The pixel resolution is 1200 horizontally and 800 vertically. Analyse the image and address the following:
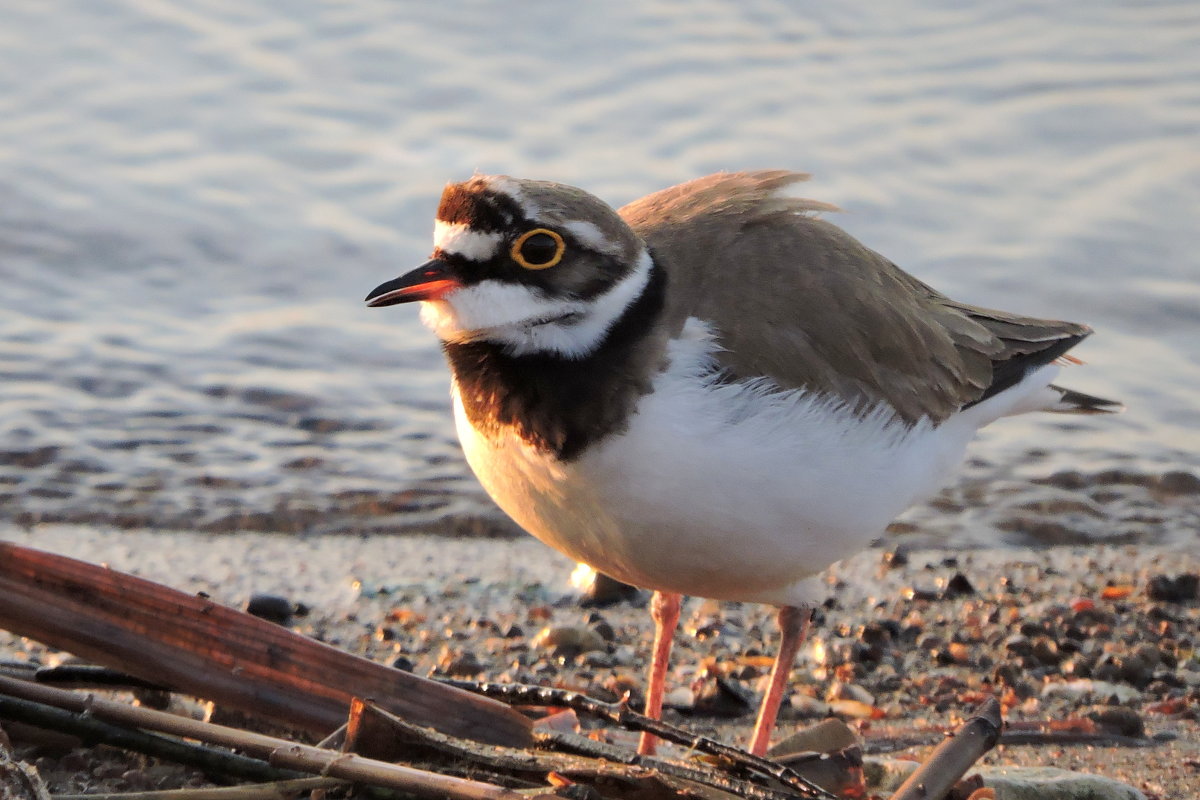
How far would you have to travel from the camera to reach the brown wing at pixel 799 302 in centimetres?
415

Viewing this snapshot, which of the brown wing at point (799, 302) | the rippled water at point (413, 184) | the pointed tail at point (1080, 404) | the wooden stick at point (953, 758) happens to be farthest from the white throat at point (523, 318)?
the rippled water at point (413, 184)

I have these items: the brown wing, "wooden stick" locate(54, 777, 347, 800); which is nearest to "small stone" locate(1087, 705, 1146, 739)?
the brown wing

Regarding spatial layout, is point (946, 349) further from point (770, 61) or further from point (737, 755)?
point (770, 61)

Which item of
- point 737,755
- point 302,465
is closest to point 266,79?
point 302,465

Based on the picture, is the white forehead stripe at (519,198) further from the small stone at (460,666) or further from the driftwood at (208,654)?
the small stone at (460,666)

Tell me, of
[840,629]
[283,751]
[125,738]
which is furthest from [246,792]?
[840,629]

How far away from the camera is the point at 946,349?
484 cm

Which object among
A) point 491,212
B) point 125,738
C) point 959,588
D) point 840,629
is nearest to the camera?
point 125,738

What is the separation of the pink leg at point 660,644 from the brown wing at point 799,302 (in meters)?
0.84

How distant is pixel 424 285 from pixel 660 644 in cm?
151

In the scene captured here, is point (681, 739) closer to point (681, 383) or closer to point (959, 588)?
point (681, 383)

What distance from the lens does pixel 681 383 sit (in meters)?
3.90

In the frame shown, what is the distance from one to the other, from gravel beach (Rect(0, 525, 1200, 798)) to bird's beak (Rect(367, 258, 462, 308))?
1.60 m

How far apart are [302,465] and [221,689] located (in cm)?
Answer: 351
